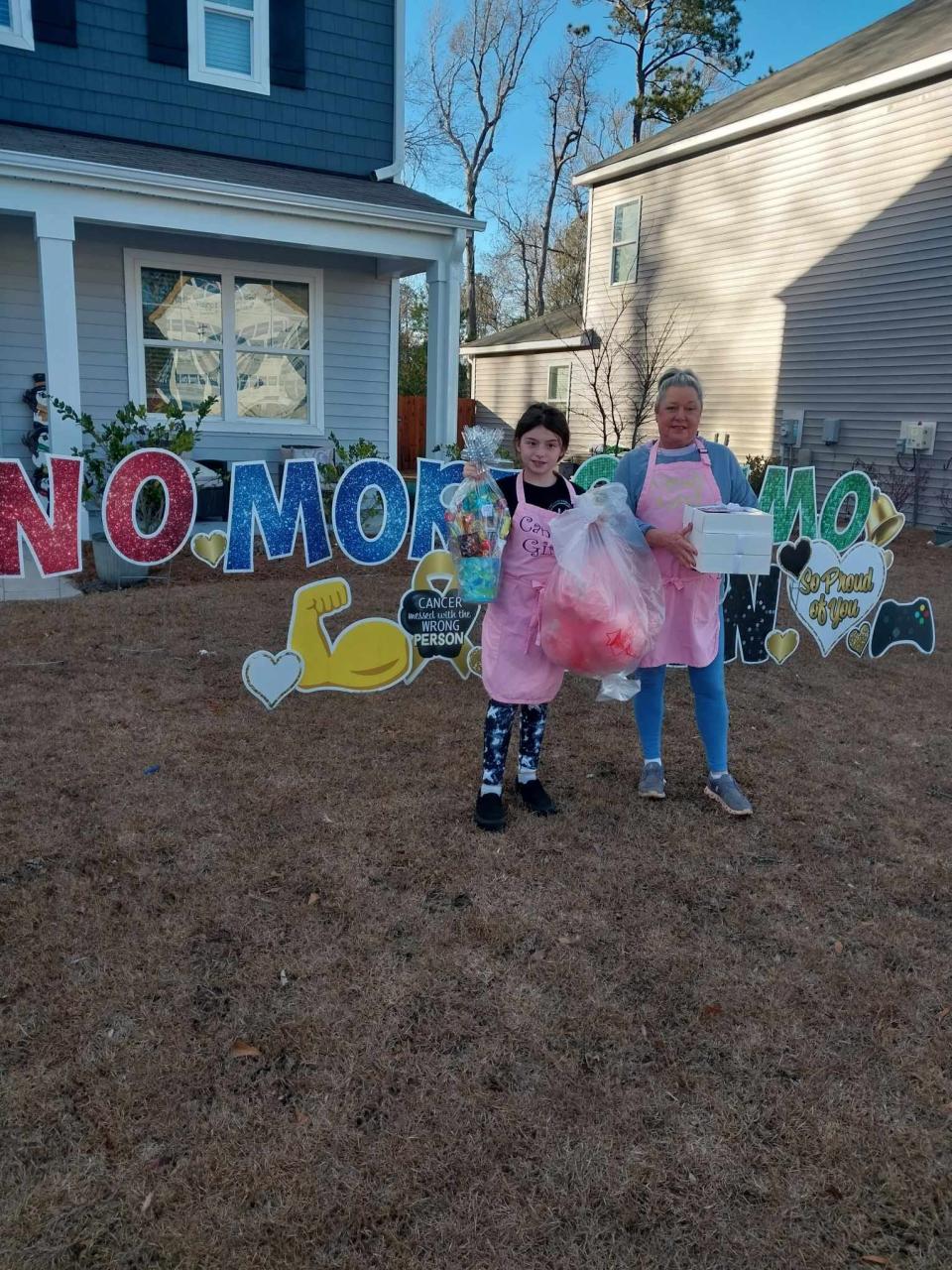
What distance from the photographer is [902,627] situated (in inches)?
226

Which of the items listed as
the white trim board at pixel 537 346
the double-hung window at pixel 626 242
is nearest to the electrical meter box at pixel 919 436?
the double-hung window at pixel 626 242

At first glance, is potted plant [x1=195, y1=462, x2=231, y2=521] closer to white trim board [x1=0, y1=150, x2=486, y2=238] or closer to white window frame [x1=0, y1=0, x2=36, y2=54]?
white trim board [x1=0, y1=150, x2=486, y2=238]

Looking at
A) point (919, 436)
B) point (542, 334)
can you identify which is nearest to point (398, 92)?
point (919, 436)

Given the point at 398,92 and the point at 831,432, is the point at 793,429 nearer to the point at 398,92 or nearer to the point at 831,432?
the point at 831,432

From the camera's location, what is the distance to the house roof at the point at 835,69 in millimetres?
12016

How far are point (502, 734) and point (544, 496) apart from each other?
0.85 m

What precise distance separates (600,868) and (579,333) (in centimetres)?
1695

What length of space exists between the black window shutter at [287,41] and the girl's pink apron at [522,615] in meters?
8.10

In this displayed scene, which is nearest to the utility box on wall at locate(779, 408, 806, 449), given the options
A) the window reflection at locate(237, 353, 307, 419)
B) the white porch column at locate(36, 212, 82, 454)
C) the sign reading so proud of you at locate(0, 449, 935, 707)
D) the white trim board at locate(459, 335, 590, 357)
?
the white trim board at locate(459, 335, 590, 357)

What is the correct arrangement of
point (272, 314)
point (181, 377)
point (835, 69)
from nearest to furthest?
point (181, 377), point (272, 314), point (835, 69)

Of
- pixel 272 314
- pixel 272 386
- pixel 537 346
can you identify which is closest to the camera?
pixel 272 314

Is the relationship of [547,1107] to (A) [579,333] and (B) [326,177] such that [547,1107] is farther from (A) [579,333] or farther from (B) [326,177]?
(A) [579,333]

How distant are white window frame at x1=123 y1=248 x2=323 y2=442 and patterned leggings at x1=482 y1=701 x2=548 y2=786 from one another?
734 cm

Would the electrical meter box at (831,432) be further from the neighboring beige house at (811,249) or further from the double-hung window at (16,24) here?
the double-hung window at (16,24)
